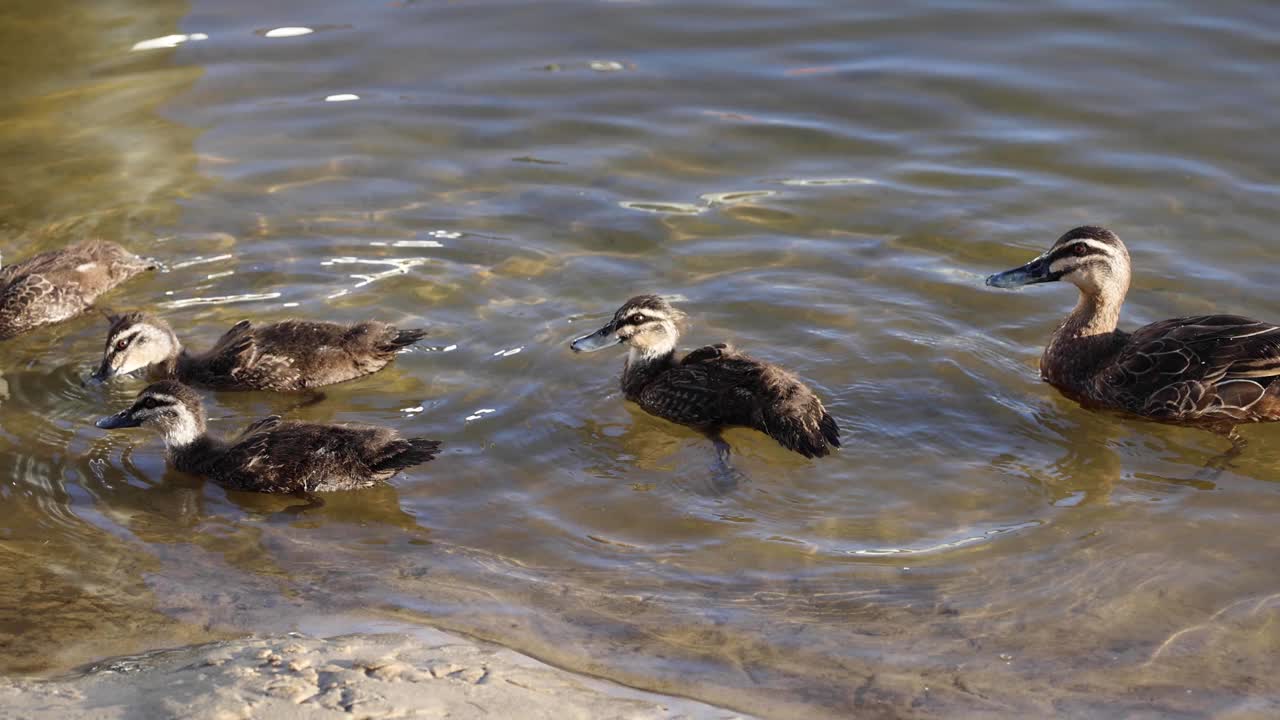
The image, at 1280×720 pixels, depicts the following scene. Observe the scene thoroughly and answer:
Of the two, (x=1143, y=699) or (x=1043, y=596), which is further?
(x=1043, y=596)

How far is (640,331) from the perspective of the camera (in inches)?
332

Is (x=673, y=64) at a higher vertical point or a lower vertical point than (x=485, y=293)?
higher

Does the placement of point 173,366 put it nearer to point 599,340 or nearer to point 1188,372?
point 599,340

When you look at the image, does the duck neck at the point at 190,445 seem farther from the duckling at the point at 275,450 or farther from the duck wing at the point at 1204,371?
the duck wing at the point at 1204,371

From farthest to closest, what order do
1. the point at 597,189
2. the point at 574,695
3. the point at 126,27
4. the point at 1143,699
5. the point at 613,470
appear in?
1. the point at 126,27
2. the point at 597,189
3. the point at 613,470
4. the point at 1143,699
5. the point at 574,695

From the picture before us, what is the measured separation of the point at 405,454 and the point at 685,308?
8.85ft

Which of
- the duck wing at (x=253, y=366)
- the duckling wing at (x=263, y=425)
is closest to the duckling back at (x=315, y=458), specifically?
the duckling wing at (x=263, y=425)

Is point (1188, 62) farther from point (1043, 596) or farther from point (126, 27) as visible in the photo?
point (126, 27)

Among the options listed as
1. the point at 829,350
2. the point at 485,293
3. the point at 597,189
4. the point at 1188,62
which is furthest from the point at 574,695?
the point at 1188,62

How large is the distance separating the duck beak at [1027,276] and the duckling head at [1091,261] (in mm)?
15

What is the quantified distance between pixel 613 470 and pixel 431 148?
4.93 m

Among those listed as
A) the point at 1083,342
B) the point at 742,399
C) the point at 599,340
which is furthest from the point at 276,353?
the point at 1083,342

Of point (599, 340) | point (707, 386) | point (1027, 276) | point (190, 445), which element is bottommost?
point (190, 445)

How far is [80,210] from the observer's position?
36.5ft
